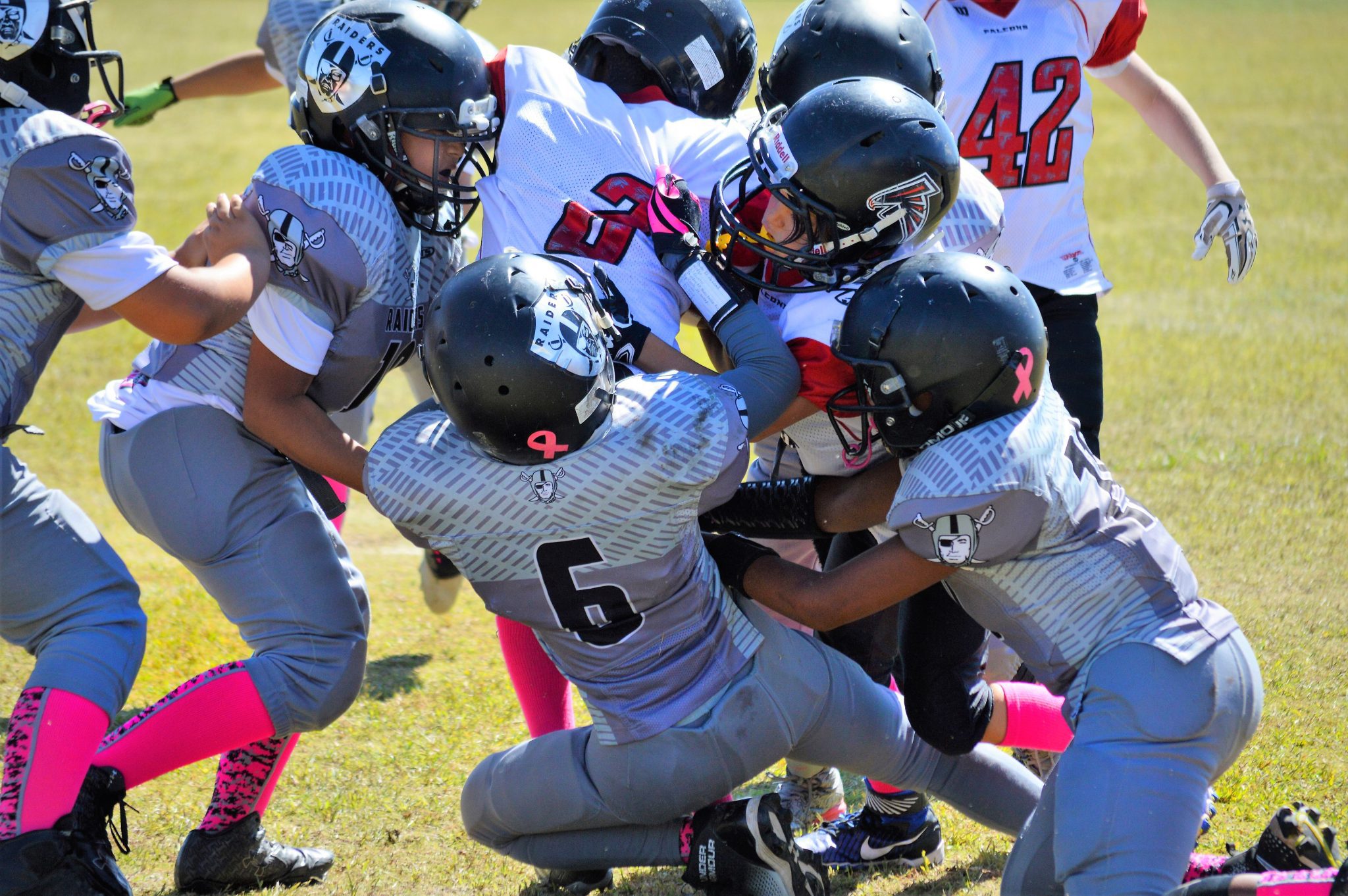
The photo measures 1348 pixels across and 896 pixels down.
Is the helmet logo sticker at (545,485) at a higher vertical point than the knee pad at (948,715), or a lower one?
higher

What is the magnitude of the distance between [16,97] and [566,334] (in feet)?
4.57

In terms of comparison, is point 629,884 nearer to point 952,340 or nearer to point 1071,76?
point 952,340

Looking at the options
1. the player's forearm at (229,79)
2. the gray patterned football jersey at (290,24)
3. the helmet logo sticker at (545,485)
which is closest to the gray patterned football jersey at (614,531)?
the helmet logo sticker at (545,485)

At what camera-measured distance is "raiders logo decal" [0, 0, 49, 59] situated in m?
2.92

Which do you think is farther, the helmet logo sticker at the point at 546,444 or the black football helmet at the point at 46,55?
the black football helmet at the point at 46,55

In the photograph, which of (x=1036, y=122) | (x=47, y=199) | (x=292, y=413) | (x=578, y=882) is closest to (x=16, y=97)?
(x=47, y=199)

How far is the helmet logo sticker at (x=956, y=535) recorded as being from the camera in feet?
8.49

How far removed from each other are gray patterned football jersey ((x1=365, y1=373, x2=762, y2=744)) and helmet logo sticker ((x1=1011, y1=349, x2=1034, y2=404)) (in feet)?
1.86

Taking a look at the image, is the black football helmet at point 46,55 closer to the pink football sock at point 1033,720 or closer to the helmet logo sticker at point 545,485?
the helmet logo sticker at point 545,485

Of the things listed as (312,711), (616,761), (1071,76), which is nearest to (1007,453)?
(616,761)

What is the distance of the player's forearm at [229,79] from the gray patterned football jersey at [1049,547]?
4393 mm

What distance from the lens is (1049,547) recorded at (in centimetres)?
267

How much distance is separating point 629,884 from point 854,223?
168cm

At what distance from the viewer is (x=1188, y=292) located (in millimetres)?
9367
